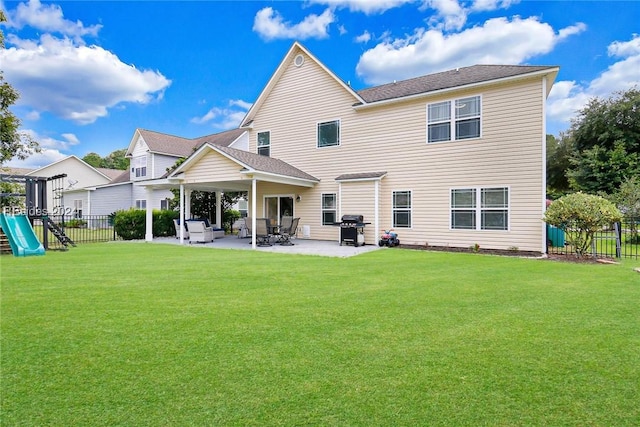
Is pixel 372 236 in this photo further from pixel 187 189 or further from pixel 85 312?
pixel 85 312

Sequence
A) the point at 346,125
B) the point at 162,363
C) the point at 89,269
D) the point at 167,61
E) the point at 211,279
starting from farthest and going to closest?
the point at 167,61
the point at 346,125
the point at 89,269
the point at 211,279
the point at 162,363

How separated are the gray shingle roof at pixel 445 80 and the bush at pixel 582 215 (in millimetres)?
4451

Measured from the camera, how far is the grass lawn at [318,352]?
2412 millimetres

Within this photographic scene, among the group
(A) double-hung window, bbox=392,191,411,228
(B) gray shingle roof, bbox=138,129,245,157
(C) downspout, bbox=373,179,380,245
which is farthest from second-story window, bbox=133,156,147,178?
(A) double-hung window, bbox=392,191,411,228

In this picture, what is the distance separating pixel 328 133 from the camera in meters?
15.5

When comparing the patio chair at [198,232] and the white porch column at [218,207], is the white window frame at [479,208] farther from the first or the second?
the white porch column at [218,207]

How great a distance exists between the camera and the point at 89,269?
7.83 metres

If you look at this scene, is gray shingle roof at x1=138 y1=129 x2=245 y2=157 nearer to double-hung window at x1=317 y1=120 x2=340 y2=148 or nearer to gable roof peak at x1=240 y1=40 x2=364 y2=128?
gable roof peak at x1=240 y1=40 x2=364 y2=128

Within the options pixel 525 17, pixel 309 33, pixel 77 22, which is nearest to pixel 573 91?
pixel 525 17

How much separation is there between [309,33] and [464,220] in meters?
12.8

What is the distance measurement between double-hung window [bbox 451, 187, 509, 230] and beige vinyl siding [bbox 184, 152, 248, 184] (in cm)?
833

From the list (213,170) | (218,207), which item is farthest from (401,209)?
(218,207)

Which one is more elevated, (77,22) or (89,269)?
(77,22)

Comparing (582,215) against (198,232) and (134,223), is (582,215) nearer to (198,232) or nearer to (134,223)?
(198,232)
